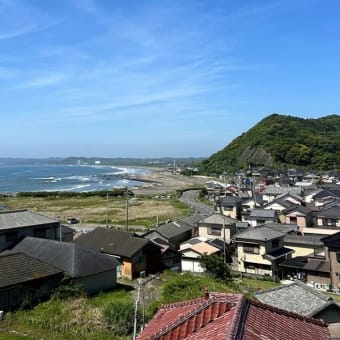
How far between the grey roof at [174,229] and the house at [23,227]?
1153 cm

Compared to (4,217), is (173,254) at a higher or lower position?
lower

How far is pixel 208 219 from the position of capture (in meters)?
41.1

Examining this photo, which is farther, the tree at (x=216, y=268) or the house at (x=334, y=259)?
the house at (x=334, y=259)

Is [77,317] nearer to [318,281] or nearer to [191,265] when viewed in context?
[191,265]

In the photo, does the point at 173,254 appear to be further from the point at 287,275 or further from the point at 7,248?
the point at 7,248

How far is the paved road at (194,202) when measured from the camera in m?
65.1

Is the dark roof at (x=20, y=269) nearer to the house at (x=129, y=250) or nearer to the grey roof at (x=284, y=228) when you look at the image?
the house at (x=129, y=250)

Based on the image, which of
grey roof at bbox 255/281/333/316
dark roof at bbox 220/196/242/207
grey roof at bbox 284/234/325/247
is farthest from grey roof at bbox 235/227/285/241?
dark roof at bbox 220/196/242/207

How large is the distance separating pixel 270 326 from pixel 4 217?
24.7m

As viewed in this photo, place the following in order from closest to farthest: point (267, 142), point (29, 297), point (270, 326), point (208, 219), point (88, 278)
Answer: point (270, 326) < point (29, 297) < point (88, 278) < point (208, 219) < point (267, 142)

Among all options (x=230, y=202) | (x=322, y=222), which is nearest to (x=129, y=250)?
(x=322, y=222)

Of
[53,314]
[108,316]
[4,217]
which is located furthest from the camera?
[4,217]

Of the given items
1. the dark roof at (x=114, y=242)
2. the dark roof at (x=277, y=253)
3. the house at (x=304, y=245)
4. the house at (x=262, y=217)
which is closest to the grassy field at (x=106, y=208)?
the house at (x=262, y=217)

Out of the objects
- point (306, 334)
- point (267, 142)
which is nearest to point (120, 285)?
point (306, 334)
